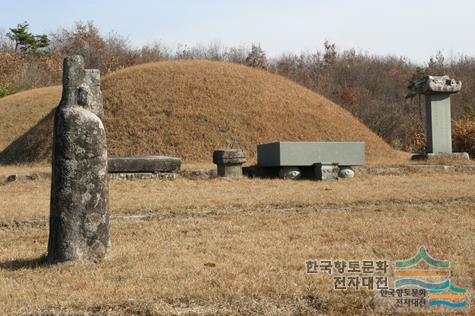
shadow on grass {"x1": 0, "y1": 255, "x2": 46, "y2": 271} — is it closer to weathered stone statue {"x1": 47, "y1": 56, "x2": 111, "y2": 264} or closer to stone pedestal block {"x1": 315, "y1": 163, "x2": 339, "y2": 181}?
weathered stone statue {"x1": 47, "y1": 56, "x2": 111, "y2": 264}

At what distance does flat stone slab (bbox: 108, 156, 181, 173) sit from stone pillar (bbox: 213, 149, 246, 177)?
47.7 inches

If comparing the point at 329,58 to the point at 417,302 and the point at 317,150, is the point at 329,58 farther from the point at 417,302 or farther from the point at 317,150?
the point at 417,302

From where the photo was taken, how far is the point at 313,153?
49.8ft

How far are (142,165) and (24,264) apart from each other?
9.10 metres

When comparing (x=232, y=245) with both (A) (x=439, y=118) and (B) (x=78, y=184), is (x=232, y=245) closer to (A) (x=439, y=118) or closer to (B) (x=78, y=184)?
(B) (x=78, y=184)

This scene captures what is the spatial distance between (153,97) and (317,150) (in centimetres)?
1036

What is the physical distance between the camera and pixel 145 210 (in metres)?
9.71

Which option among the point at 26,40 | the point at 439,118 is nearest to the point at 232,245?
the point at 439,118

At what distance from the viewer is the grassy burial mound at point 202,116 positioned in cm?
2086

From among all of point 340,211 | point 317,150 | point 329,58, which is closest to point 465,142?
point 317,150

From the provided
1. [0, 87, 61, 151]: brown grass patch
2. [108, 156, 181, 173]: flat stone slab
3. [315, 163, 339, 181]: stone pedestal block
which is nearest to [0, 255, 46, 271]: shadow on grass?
[108, 156, 181, 173]: flat stone slab

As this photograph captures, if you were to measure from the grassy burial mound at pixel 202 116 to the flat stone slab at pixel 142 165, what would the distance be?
A: 464 centimetres

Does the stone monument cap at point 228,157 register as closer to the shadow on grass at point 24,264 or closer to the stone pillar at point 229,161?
the stone pillar at point 229,161

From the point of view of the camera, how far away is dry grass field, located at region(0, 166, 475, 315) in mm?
4387
